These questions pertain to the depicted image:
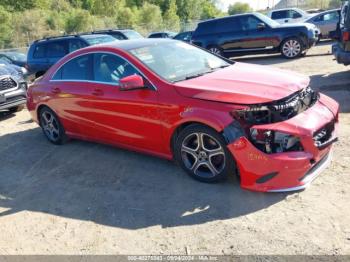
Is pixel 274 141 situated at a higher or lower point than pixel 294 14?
lower

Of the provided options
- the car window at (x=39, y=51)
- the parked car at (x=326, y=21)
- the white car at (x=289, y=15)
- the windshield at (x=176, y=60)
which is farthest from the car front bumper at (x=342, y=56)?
the white car at (x=289, y=15)

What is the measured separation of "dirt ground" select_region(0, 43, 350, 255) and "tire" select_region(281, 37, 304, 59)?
28.3 feet

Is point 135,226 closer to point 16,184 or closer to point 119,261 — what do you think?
point 119,261

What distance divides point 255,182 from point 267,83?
116 centimetres

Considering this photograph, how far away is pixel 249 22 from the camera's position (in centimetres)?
1466

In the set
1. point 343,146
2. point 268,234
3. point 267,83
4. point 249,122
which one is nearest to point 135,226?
point 268,234

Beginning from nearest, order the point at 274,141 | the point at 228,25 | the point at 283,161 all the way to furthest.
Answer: the point at 283,161 → the point at 274,141 → the point at 228,25

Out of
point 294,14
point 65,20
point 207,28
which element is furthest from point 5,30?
point 207,28

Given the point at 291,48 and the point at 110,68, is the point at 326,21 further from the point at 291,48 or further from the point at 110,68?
the point at 110,68

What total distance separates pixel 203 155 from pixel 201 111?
0.53m

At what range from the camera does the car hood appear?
422cm

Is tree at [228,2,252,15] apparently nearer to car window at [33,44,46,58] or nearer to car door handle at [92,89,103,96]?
car window at [33,44,46,58]

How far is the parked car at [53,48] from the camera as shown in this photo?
12.3 meters

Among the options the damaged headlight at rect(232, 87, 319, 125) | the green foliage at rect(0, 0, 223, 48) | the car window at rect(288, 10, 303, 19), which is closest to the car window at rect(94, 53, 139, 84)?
the damaged headlight at rect(232, 87, 319, 125)
